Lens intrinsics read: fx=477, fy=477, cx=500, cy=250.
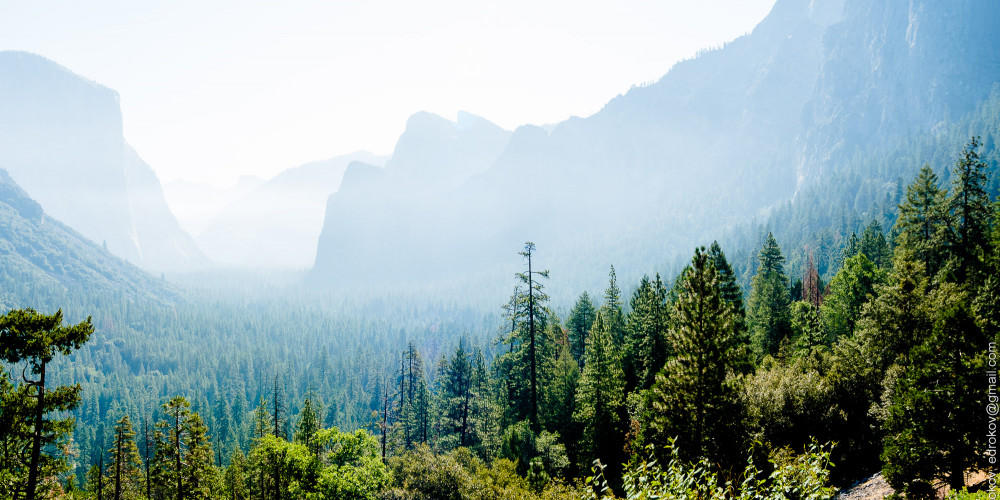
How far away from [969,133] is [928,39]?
7688 centimetres

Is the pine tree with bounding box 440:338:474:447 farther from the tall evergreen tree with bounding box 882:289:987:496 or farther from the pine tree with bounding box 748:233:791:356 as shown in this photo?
the tall evergreen tree with bounding box 882:289:987:496

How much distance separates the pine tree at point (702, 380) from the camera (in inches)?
757

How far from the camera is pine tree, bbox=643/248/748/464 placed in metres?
19.2

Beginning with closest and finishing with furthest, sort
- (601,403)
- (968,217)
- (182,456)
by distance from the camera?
(601,403), (182,456), (968,217)

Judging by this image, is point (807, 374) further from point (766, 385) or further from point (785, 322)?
point (785, 322)

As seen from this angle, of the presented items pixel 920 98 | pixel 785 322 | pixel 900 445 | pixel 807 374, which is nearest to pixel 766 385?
pixel 807 374

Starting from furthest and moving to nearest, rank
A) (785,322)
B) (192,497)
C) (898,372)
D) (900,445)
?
(785,322) → (192,497) → (898,372) → (900,445)

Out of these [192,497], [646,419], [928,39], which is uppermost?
[928,39]

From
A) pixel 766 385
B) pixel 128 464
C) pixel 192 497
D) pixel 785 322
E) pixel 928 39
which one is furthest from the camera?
pixel 928 39

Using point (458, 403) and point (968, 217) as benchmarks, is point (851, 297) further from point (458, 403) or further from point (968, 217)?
point (458, 403)

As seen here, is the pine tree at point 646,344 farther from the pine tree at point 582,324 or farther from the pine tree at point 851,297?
the pine tree at point 851,297

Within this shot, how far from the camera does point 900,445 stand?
52.5ft

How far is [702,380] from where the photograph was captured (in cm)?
1953

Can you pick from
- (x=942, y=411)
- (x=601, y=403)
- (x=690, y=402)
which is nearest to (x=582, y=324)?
(x=601, y=403)
